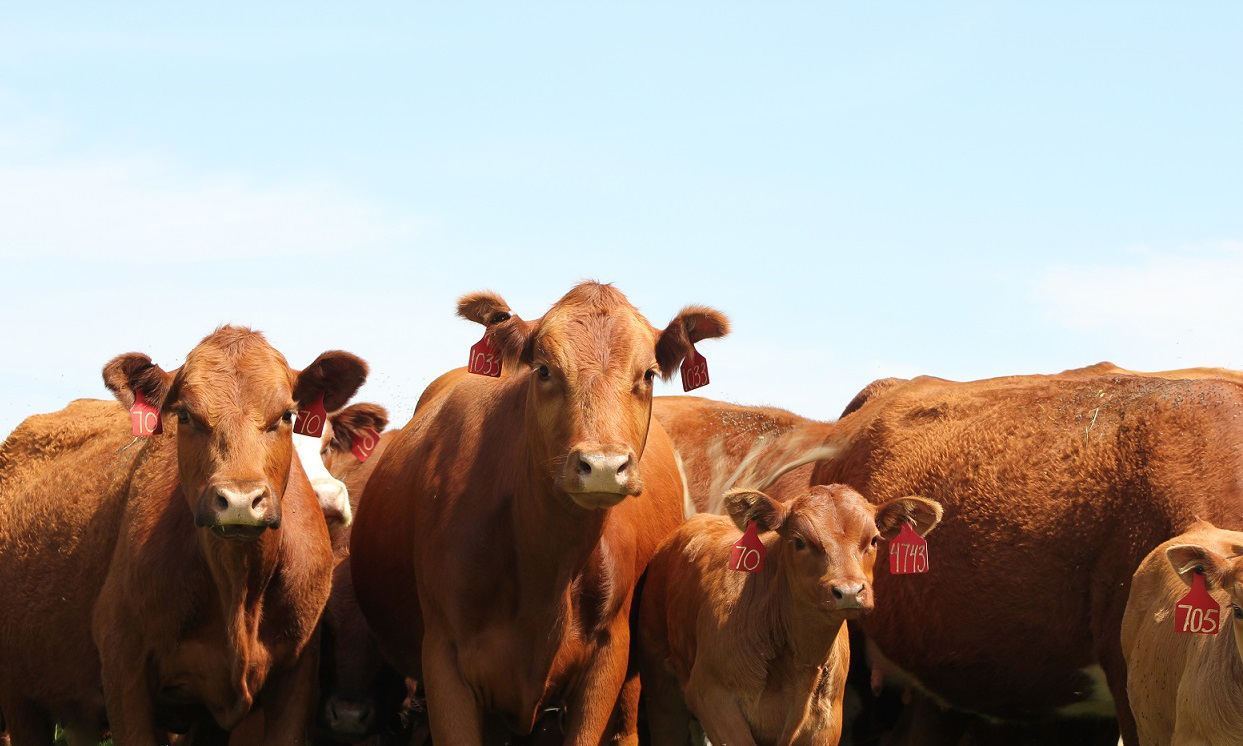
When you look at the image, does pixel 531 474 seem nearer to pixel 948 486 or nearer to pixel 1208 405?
pixel 948 486

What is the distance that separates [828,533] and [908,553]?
0.69 meters

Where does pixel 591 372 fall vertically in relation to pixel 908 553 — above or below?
above

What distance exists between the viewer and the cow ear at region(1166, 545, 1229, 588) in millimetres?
7605

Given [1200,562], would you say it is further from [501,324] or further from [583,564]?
[501,324]

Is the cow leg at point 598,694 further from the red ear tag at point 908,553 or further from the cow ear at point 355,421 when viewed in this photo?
the cow ear at point 355,421

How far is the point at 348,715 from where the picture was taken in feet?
32.6

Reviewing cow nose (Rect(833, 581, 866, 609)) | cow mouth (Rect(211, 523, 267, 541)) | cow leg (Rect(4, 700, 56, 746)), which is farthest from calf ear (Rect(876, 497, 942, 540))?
cow leg (Rect(4, 700, 56, 746))

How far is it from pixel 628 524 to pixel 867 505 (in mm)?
1241

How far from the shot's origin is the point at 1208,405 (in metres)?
9.51

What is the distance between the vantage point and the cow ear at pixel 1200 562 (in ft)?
25.0

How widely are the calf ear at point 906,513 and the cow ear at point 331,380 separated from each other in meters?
2.82

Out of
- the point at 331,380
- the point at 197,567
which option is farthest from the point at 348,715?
the point at 331,380

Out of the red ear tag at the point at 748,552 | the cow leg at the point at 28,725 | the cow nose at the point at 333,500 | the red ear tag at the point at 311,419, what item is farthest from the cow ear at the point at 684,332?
the cow leg at the point at 28,725

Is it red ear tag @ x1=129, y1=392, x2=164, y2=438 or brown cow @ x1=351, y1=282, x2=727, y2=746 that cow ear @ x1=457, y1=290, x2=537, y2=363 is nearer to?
brown cow @ x1=351, y1=282, x2=727, y2=746
